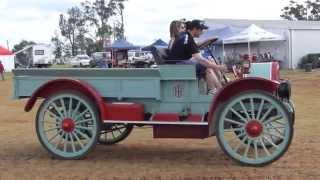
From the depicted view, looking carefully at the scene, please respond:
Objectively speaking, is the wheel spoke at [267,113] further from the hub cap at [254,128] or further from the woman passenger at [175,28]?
the woman passenger at [175,28]

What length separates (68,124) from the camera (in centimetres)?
808

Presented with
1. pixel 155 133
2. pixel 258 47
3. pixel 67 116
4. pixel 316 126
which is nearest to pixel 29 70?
pixel 67 116

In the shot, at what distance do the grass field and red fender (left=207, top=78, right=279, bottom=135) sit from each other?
0.66m

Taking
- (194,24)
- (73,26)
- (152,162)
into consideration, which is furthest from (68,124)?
(73,26)

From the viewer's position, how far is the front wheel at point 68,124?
7984 mm

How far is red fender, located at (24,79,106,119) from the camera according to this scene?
25.9 feet

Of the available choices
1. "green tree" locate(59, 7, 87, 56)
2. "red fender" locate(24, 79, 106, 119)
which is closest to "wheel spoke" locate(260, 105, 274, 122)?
"red fender" locate(24, 79, 106, 119)

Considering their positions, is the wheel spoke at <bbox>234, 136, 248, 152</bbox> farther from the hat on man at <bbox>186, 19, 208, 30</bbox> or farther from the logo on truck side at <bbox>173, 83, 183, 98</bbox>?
the hat on man at <bbox>186, 19, 208, 30</bbox>

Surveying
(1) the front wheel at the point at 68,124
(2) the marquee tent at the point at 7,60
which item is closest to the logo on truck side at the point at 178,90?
(1) the front wheel at the point at 68,124

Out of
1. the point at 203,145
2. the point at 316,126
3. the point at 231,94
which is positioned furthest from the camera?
the point at 316,126

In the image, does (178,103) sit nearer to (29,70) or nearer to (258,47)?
(29,70)

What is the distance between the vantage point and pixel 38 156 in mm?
8500

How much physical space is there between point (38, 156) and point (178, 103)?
2.11 m

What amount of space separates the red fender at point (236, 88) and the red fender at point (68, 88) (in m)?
1.37
